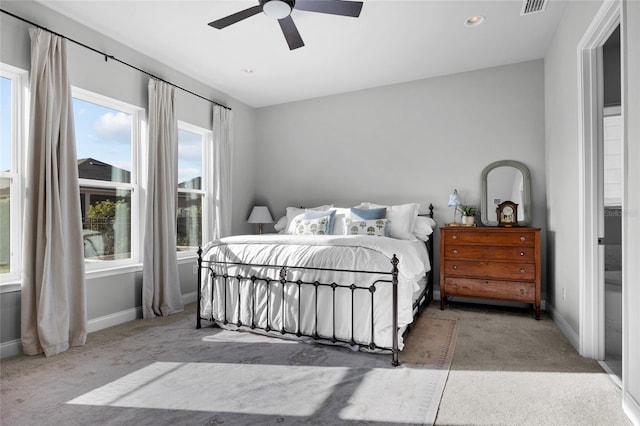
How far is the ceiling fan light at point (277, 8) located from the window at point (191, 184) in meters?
2.13

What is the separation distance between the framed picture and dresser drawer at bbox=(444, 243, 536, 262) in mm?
375

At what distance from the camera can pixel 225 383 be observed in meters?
2.07

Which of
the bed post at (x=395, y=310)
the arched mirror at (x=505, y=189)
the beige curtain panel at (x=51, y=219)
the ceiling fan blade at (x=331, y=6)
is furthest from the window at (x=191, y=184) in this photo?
the arched mirror at (x=505, y=189)

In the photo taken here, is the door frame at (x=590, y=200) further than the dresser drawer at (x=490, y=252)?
No

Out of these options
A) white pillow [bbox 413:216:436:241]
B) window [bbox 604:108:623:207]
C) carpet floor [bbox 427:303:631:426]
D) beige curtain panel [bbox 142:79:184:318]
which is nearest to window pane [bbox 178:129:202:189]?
beige curtain panel [bbox 142:79:184:318]

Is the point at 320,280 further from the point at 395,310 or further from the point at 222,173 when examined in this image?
the point at 222,173

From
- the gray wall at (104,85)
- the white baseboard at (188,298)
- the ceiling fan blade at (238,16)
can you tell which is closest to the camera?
the ceiling fan blade at (238,16)

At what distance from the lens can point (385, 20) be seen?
3018 mm

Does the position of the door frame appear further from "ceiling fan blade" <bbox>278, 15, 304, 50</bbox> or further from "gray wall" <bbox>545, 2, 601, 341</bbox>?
"ceiling fan blade" <bbox>278, 15, 304, 50</bbox>

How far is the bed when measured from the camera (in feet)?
8.04

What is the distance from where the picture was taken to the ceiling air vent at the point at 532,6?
276 cm

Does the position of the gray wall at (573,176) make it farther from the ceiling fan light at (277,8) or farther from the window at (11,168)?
the window at (11,168)

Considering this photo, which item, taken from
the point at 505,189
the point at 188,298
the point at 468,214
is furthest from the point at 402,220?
the point at 188,298

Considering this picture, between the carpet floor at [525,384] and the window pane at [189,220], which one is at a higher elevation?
the window pane at [189,220]
